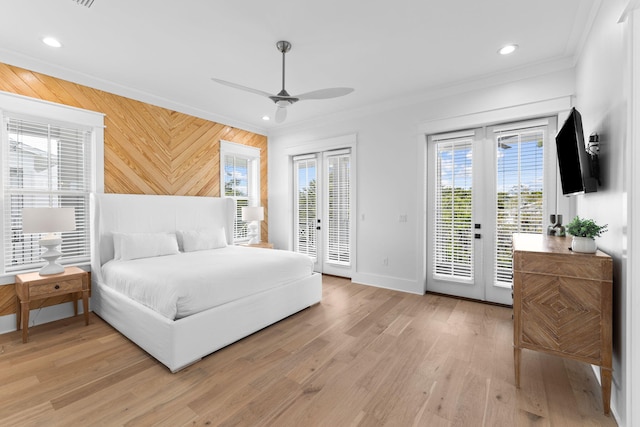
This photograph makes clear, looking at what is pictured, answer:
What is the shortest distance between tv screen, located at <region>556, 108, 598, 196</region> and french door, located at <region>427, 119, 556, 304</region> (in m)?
0.91

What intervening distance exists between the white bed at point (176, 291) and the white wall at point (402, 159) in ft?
4.27

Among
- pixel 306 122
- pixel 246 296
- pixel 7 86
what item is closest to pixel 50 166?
pixel 7 86

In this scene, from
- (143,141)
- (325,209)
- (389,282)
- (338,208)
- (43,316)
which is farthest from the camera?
(325,209)

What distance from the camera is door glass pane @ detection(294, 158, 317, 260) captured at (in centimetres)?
541

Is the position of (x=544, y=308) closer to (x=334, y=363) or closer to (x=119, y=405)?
(x=334, y=363)

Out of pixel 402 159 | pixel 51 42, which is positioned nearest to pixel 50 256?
pixel 51 42

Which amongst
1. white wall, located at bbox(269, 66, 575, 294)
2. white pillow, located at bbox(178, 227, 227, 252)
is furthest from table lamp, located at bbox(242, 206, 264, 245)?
white wall, located at bbox(269, 66, 575, 294)

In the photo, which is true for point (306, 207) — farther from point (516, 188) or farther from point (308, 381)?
point (308, 381)

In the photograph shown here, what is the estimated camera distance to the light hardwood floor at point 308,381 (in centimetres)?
178

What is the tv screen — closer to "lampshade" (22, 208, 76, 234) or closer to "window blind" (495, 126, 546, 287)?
"window blind" (495, 126, 546, 287)

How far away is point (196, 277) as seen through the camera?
248 centimetres

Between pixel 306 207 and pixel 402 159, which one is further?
pixel 306 207

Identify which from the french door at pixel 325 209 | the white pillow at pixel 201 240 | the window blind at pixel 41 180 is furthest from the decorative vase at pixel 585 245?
the window blind at pixel 41 180

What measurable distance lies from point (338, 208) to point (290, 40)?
2.83 meters
